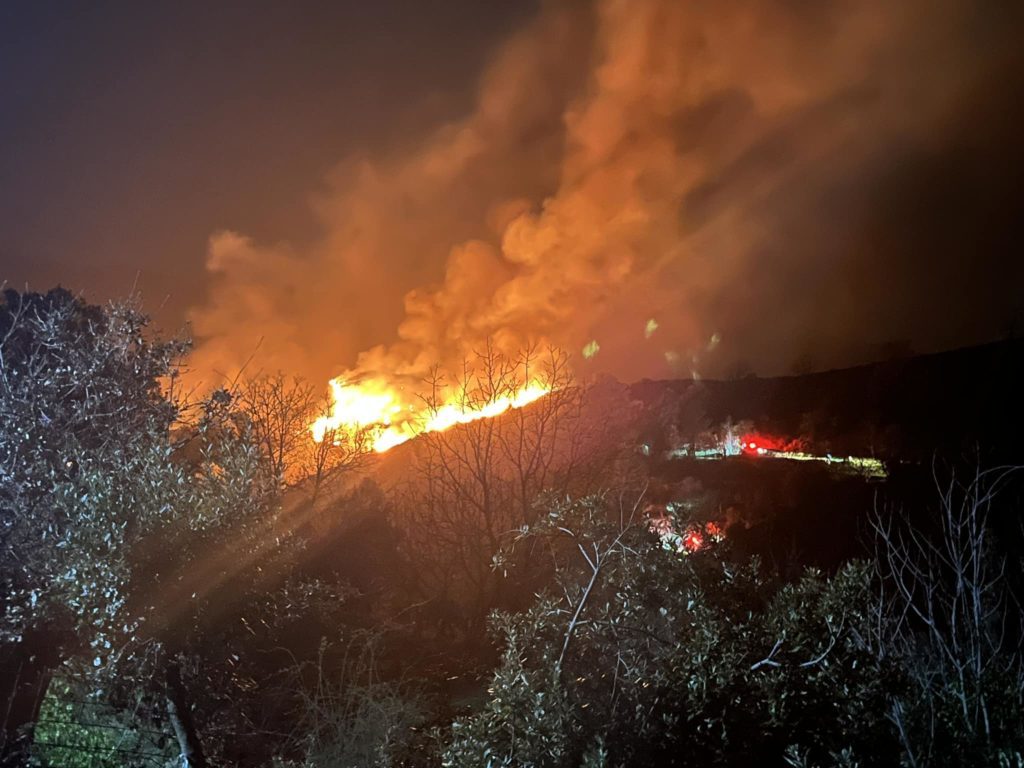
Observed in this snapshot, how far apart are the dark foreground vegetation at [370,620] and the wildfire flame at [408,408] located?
83.9 inches

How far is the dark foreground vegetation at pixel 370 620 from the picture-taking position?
5508 millimetres

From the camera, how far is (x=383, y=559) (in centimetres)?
2028

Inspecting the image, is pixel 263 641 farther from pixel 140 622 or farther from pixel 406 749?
pixel 140 622

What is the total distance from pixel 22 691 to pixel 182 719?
3.02 m

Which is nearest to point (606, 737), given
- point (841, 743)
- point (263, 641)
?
point (841, 743)

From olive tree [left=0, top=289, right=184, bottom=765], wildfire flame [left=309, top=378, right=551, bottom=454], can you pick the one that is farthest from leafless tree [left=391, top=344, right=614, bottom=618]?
olive tree [left=0, top=289, right=184, bottom=765]

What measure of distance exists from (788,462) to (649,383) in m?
21.1

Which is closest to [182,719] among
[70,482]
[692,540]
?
[70,482]

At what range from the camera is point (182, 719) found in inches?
359

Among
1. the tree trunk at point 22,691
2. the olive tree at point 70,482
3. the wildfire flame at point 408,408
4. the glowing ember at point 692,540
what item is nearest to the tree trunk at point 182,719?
the olive tree at point 70,482

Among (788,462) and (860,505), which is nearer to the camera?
(860,505)

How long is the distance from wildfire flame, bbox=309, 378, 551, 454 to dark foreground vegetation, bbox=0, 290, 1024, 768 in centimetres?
213

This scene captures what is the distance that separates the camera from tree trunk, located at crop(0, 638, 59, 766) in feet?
32.0

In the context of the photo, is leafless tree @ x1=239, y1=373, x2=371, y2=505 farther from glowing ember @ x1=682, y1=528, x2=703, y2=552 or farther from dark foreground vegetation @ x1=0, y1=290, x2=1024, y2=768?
glowing ember @ x1=682, y1=528, x2=703, y2=552
